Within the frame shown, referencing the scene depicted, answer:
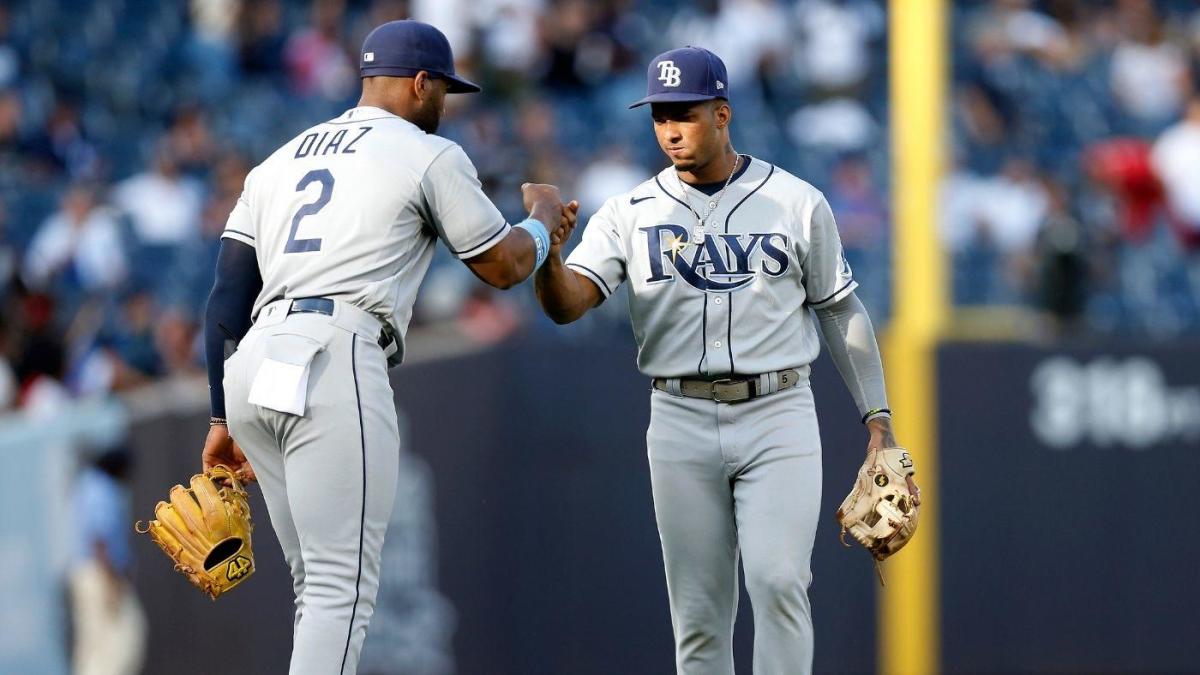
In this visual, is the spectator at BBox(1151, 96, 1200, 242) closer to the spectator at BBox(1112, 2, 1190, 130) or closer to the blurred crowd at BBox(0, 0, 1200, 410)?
the blurred crowd at BBox(0, 0, 1200, 410)

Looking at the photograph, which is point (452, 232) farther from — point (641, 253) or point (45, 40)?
point (45, 40)

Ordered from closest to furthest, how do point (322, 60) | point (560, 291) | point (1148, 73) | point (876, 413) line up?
point (560, 291), point (876, 413), point (322, 60), point (1148, 73)

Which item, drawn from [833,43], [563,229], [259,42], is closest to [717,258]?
[563,229]

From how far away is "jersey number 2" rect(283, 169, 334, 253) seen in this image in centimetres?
441

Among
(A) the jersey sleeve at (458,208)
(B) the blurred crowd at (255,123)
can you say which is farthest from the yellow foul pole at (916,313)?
(A) the jersey sleeve at (458,208)

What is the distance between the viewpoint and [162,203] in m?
10.7

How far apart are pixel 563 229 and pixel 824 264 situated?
2.48 feet

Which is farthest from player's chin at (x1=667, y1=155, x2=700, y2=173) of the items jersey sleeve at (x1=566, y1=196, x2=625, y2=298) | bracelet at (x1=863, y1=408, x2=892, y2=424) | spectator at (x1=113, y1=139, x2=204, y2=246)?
spectator at (x1=113, y1=139, x2=204, y2=246)

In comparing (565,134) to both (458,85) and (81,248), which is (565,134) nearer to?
(81,248)

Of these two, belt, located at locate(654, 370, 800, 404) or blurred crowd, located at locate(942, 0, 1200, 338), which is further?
blurred crowd, located at locate(942, 0, 1200, 338)

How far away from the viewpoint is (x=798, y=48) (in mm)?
12367

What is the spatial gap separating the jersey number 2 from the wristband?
51 centimetres

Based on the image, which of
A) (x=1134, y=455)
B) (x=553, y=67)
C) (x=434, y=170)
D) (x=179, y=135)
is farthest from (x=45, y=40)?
(x=434, y=170)

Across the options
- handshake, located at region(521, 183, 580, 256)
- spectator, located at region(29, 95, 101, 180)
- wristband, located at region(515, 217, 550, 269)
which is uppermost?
spectator, located at region(29, 95, 101, 180)
